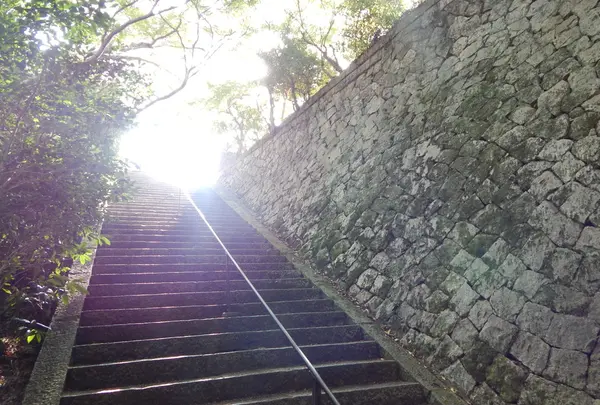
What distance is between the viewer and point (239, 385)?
10.6 feet

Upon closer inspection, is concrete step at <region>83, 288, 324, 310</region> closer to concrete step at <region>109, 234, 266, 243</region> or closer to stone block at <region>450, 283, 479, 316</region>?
stone block at <region>450, 283, 479, 316</region>

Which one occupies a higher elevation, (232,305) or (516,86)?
(516,86)

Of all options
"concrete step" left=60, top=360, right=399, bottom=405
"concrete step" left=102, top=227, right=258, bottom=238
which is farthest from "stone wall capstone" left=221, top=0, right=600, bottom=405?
"concrete step" left=102, top=227, right=258, bottom=238

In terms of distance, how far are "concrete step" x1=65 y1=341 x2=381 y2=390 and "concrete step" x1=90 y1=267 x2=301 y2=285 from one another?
148cm

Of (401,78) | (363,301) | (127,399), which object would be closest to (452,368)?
(363,301)

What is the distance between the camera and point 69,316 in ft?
12.1

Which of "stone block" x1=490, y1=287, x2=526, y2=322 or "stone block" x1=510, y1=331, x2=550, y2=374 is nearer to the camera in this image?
"stone block" x1=510, y1=331, x2=550, y2=374

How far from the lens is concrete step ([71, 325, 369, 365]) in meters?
3.34

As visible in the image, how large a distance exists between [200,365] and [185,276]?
199 cm

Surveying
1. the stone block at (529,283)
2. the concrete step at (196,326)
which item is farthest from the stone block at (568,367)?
the concrete step at (196,326)

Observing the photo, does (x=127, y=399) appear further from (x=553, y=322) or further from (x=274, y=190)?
(x=274, y=190)

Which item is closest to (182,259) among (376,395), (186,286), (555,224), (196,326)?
(186,286)

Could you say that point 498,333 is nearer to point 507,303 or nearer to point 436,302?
point 507,303

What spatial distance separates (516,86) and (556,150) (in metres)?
1.15
